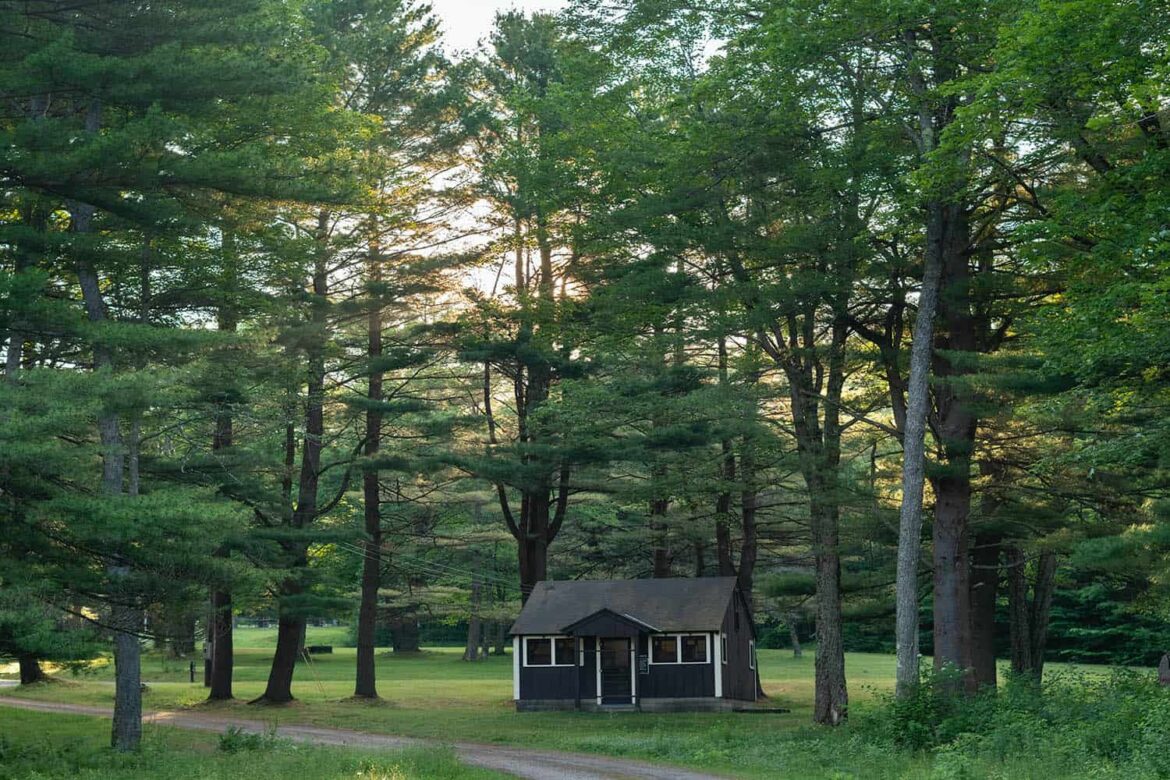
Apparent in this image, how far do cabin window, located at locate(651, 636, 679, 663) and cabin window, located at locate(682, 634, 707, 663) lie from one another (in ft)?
0.84

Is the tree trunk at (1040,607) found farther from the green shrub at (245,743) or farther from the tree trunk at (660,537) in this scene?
the green shrub at (245,743)

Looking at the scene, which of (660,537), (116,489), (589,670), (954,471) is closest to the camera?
(116,489)

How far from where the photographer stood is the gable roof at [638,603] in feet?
102

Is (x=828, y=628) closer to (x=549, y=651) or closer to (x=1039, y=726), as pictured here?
(x=1039, y=726)

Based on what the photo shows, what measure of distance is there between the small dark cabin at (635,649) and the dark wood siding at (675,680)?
0.03 meters

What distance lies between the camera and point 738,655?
32.4 metres

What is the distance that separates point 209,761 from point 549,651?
53.3ft

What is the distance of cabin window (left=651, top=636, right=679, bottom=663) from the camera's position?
102ft

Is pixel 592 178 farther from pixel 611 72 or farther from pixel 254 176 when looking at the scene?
pixel 254 176

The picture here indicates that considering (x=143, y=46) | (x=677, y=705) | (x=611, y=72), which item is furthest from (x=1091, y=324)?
(x=677, y=705)

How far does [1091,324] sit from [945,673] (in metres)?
5.44

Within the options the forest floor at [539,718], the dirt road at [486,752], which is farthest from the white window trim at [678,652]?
the dirt road at [486,752]

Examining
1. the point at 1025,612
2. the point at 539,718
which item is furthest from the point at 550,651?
the point at 1025,612

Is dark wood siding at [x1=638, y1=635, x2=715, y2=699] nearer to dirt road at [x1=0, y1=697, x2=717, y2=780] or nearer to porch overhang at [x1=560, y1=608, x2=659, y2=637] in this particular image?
porch overhang at [x1=560, y1=608, x2=659, y2=637]
